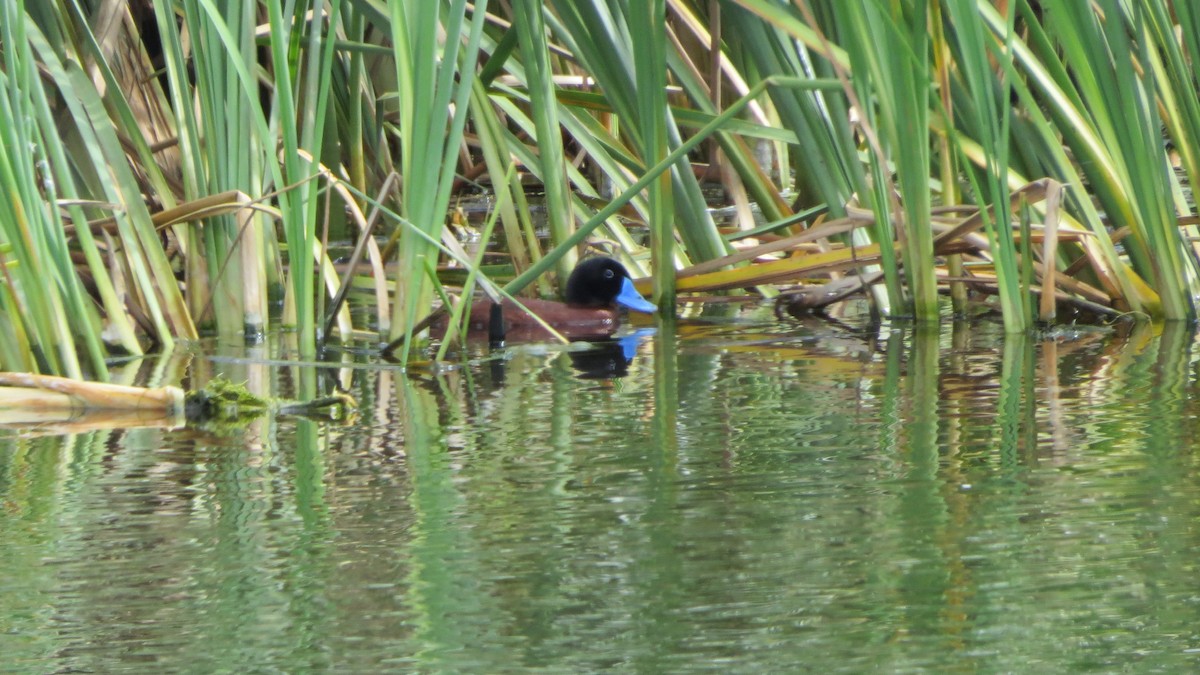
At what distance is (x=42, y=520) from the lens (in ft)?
7.86

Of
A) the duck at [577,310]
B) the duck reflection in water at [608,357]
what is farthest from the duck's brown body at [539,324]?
the duck reflection in water at [608,357]

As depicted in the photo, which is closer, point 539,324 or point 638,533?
point 638,533

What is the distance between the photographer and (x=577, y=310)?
16.9 ft

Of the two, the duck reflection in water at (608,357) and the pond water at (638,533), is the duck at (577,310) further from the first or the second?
the pond water at (638,533)

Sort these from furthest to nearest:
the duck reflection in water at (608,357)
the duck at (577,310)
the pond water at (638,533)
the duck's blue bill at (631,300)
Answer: the duck's blue bill at (631,300) < the duck at (577,310) < the duck reflection in water at (608,357) < the pond water at (638,533)

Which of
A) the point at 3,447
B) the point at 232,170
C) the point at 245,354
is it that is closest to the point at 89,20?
the point at 232,170

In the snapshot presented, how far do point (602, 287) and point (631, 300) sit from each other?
0.09 metres

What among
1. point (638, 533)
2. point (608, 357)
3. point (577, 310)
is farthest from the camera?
point (577, 310)

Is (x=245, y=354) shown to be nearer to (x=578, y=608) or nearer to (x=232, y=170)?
(x=232, y=170)

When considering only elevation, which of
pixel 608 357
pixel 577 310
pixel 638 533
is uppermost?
pixel 577 310

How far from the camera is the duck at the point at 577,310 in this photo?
192 inches

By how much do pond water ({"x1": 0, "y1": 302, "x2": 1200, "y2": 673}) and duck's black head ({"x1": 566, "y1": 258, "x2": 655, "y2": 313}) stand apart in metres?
1.48

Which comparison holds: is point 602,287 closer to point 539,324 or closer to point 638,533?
point 539,324

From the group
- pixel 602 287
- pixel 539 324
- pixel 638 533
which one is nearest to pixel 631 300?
pixel 602 287
